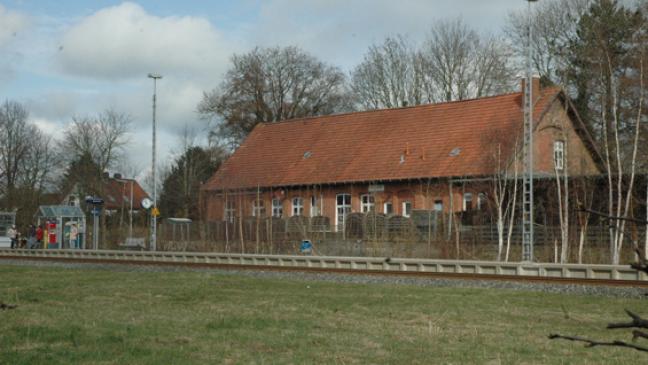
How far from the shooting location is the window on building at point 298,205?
54.1 meters

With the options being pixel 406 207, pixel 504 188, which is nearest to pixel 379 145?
pixel 406 207

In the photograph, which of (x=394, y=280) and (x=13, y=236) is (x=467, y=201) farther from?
(x=13, y=236)

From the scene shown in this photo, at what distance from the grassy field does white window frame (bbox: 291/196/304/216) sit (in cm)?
3240

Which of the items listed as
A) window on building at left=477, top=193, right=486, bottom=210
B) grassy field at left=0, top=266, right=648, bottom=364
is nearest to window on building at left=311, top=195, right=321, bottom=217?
window on building at left=477, top=193, right=486, bottom=210

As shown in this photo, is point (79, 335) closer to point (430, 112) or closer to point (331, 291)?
point (331, 291)

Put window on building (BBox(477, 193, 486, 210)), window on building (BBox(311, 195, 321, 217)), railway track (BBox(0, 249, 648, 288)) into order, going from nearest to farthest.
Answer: railway track (BBox(0, 249, 648, 288)) → window on building (BBox(477, 193, 486, 210)) → window on building (BBox(311, 195, 321, 217))

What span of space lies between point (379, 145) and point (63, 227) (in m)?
19.3

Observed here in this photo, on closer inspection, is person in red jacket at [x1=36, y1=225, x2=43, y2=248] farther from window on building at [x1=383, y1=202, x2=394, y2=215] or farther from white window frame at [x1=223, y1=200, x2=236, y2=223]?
window on building at [x1=383, y1=202, x2=394, y2=215]

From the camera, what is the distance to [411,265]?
2909cm

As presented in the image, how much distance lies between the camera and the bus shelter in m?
48.0

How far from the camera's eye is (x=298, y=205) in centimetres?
5444

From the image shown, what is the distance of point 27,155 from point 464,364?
74.1m

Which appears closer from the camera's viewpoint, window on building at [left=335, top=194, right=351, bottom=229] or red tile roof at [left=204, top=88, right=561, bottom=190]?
red tile roof at [left=204, top=88, right=561, bottom=190]

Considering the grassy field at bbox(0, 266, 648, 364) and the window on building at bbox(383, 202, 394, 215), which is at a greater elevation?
the window on building at bbox(383, 202, 394, 215)
